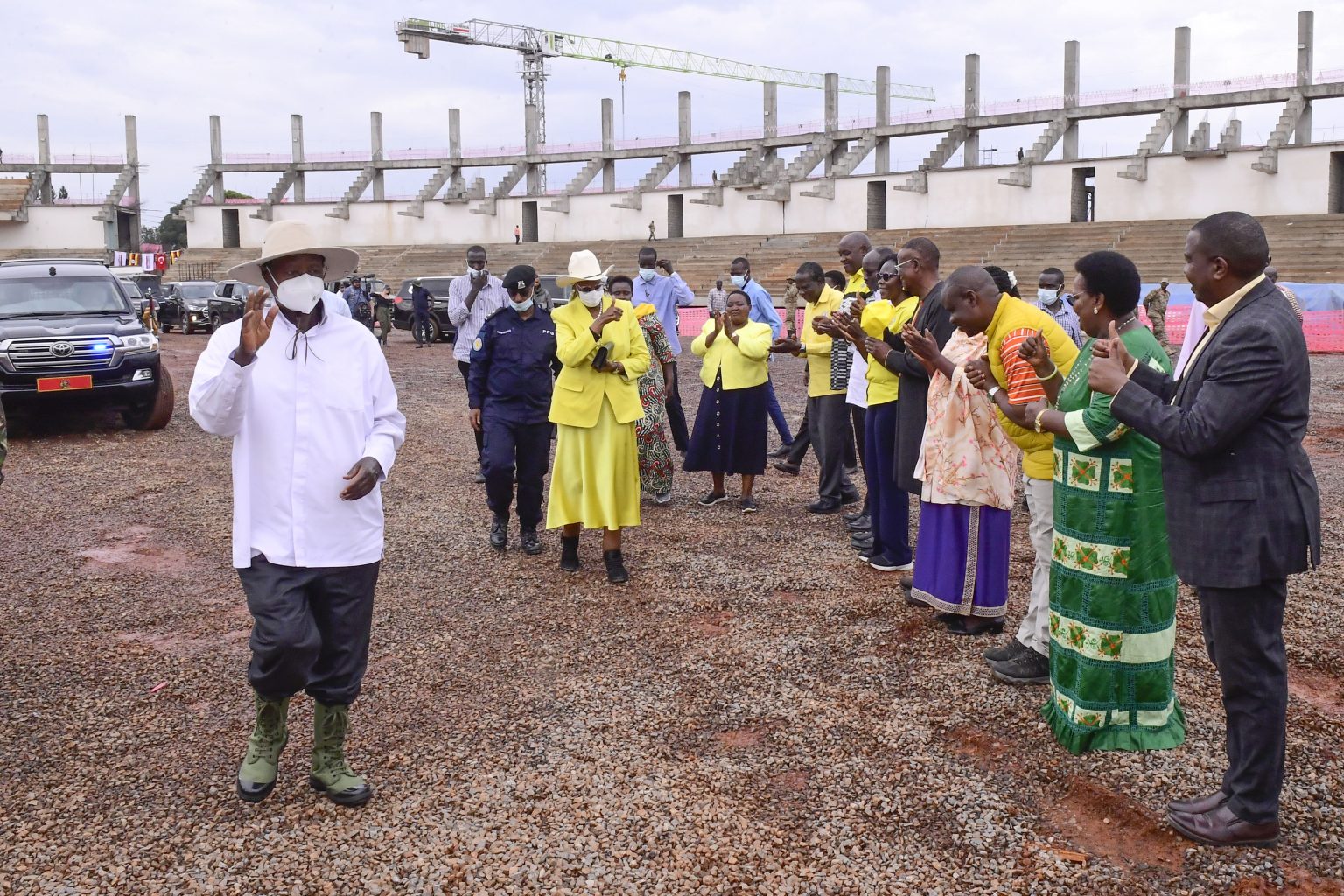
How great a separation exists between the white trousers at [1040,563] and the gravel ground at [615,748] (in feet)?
0.77

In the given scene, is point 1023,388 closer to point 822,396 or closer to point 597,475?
point 597,475

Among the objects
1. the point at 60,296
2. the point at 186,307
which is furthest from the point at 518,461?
the point at 186,307

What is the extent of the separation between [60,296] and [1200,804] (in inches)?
474

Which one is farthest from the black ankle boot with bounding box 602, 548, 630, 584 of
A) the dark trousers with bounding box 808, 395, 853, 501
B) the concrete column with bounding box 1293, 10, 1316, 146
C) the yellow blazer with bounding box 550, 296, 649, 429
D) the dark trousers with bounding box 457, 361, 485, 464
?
the concrete column with bounding box 1293, 10, 1316, 146

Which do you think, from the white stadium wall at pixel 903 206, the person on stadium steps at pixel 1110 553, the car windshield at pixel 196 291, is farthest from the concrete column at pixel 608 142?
the person on stadium steps at pixel 1110 553

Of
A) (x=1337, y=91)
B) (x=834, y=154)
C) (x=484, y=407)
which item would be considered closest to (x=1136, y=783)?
(x=484, y=407)

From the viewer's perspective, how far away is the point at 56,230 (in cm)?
5122

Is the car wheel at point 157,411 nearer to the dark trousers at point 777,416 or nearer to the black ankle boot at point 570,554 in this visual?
the dark trousers at point 777,416

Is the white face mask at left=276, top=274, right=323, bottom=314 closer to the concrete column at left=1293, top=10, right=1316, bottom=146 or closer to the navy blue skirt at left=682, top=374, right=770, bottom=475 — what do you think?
the navy blue skirt at left=682, top=374, right=770, bottom=475

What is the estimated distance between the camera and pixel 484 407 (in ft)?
22.5

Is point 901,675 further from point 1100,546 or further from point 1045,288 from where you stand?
point 1045,288

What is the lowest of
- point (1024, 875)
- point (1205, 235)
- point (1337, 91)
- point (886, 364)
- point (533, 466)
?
point (1024, 875)

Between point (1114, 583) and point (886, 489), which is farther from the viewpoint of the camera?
point (886, 489)

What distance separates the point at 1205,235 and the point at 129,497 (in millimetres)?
7905
